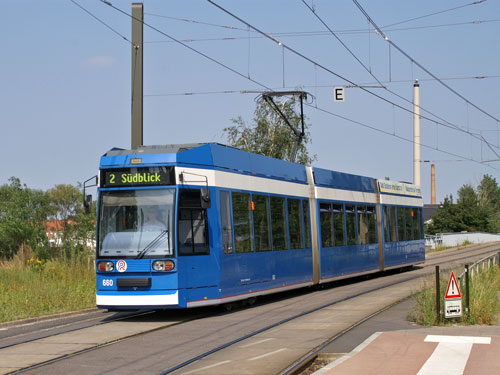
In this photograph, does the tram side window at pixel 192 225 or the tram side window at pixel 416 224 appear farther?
the tram side window at pixel 416 224

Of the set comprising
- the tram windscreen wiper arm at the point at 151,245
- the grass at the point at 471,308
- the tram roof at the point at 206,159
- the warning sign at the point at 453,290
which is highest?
the tram roof at the point at 206,159

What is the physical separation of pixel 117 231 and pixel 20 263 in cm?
843

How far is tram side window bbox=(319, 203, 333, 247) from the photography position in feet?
69.5

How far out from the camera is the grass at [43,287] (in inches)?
640

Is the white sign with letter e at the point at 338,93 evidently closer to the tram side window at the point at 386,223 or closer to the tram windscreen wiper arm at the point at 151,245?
the tram side window at the point at 386,223

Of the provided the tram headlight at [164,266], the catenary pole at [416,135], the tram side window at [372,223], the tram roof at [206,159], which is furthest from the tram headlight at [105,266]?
the catenary pole at [416,135]

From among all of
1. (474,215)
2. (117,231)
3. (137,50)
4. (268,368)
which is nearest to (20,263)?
(137,50)

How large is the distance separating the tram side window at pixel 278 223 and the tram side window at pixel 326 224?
2788 millimetres

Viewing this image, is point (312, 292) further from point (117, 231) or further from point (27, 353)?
point (27, 353)

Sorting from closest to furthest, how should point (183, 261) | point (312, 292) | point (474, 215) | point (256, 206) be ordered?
1. point (183, 261)
2. point (256, 206)
3. point (312, 292)
4. point (474, 215)

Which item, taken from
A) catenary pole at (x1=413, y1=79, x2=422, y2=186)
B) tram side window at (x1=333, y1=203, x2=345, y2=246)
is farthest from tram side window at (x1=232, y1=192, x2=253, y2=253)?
catenary pole at (x1=413, y1=79, x2=422, y2=186)

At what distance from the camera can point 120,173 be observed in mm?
14398

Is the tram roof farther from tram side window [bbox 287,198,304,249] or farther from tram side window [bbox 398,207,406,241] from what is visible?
tram side window [bbox 398,207,406,241]

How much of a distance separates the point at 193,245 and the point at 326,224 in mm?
7797
